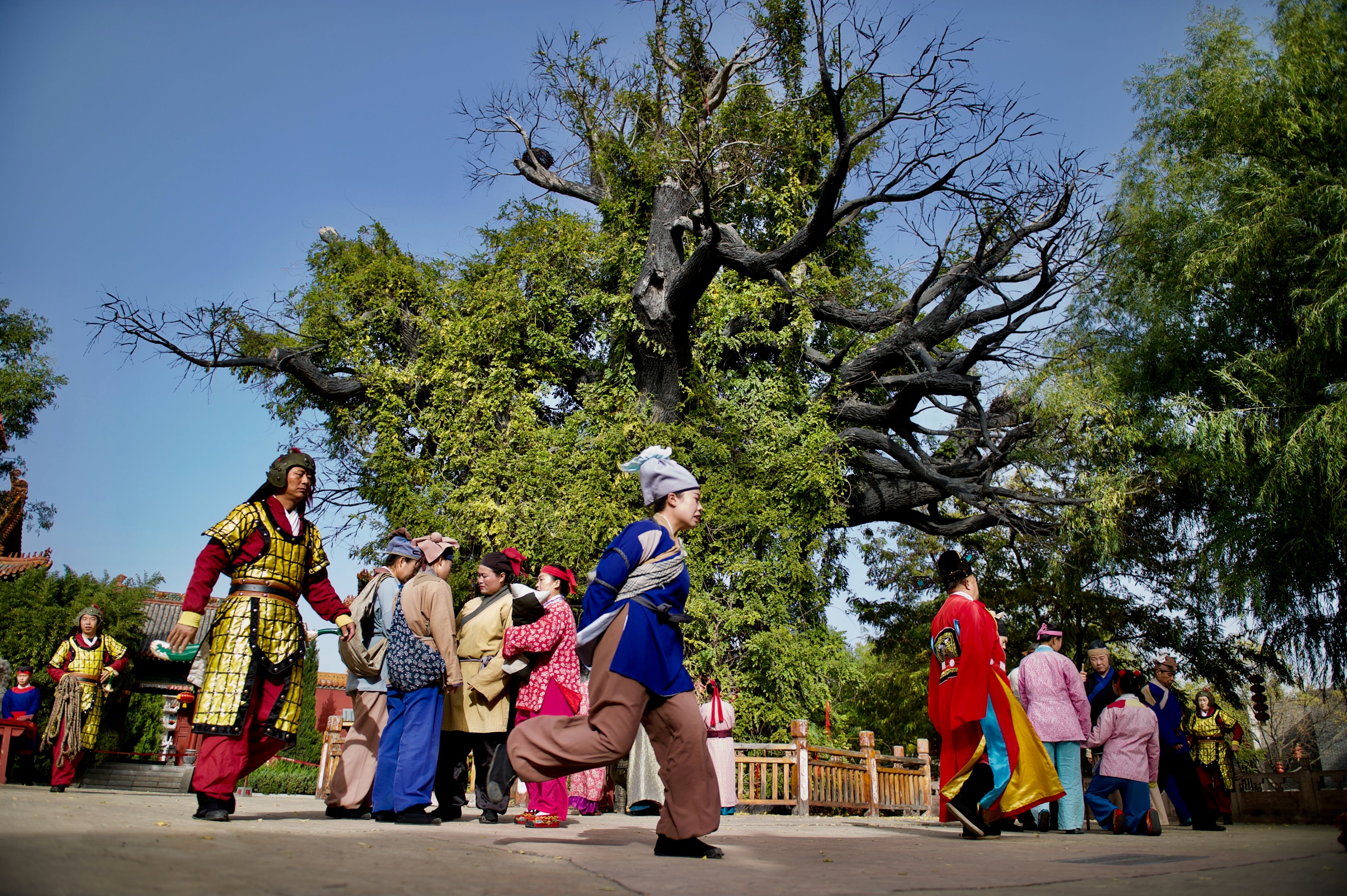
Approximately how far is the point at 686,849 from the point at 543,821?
263cm

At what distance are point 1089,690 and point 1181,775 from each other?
1.24 metres

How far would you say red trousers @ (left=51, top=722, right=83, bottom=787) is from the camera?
888cm

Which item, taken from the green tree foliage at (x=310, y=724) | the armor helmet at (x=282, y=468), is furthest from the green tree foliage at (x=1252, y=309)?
the green tree foliage at (x=310, y=724)

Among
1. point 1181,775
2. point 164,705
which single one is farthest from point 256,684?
point 164,705

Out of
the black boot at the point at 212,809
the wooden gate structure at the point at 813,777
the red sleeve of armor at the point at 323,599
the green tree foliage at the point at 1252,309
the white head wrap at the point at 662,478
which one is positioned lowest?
the wooden gate structure at the point at 813,777

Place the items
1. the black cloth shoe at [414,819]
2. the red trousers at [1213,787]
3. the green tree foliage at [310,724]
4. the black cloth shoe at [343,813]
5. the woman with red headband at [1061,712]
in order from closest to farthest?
1. the black cloth shoe at [414,819]
2. the black cloth shoe at [343,813]
3. the woman with red headband at [1061,712]
4. the red trousers at [1213,787]
5. the green tree foliage at [310,724]

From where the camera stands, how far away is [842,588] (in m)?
16.9

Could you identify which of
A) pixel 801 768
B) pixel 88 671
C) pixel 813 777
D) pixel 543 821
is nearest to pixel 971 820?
pixel 543 821

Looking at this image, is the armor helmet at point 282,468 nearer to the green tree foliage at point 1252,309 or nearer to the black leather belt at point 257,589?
the black leather belt at point 257,589

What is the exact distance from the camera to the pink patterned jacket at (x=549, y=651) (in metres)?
6.82

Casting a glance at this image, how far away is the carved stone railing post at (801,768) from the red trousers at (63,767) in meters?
8.26

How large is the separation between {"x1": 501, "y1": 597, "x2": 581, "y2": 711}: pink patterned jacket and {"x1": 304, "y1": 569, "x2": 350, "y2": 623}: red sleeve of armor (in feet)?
4.69

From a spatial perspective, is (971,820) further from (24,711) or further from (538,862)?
(24,711)

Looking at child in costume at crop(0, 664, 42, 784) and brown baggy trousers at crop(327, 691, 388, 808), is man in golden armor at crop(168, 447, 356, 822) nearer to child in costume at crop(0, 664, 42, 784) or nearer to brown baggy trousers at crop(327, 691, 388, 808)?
brown baggy trousers at crop(327, 691, 388, 808)
